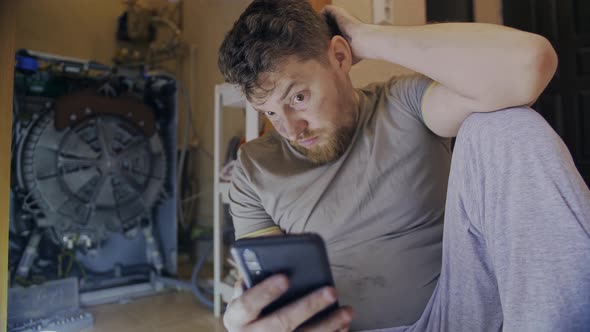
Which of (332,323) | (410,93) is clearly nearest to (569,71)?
(410,93)

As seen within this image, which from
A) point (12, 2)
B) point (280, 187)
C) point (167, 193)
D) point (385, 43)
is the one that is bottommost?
point (167, 193)

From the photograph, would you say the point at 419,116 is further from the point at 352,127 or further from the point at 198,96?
the point at 198,96

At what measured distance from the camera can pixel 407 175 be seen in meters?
0.68

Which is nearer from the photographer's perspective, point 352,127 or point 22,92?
point 352,127

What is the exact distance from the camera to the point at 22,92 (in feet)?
5.14

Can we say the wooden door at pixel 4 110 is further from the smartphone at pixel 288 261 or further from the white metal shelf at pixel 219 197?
the smartphone at pixel 288 261

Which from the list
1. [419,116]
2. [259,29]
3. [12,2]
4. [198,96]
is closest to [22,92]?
[12,2]

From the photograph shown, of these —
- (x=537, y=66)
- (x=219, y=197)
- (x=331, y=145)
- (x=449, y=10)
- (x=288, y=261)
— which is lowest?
(x=219, y=197)

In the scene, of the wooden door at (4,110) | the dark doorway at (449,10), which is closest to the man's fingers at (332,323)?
the wooden door at (4,110)

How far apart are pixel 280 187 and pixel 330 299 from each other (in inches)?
12.1

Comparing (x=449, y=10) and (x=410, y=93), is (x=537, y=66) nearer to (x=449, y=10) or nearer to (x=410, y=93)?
(x=410, y=93)

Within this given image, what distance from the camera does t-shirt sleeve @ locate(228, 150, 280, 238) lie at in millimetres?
784

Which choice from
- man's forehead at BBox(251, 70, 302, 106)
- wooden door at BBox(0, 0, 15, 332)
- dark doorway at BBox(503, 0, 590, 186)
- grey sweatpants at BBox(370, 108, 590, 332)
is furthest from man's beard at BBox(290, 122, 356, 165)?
dark doorway at BBox(503, 0, 590, 186)

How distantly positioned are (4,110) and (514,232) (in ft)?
3.77
